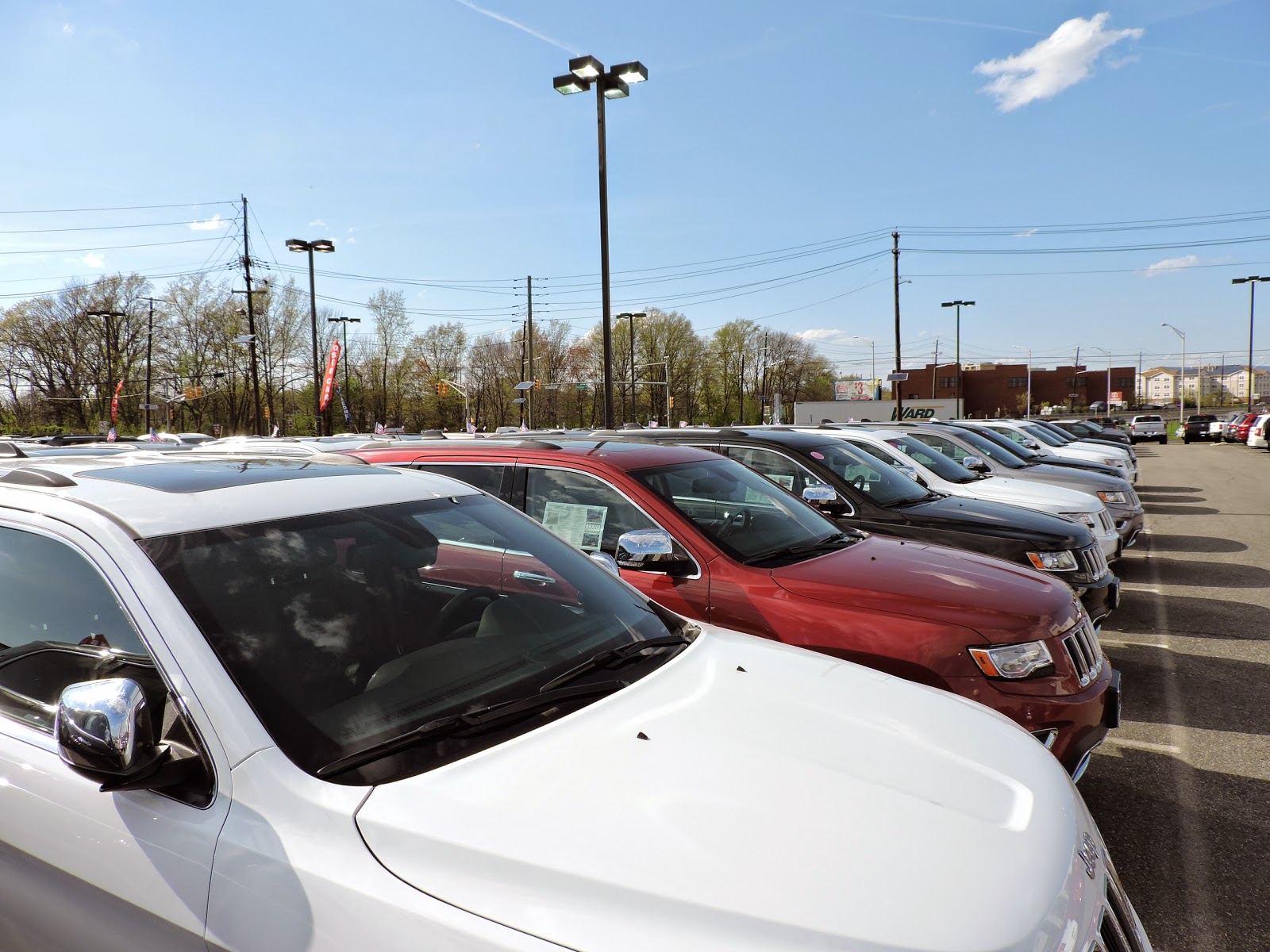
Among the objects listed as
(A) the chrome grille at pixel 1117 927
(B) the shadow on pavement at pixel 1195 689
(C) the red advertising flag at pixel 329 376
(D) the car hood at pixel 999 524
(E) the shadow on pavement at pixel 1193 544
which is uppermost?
(C) the red advertising flag at pixel 329 376

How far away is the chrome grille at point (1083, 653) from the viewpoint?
11.7ft

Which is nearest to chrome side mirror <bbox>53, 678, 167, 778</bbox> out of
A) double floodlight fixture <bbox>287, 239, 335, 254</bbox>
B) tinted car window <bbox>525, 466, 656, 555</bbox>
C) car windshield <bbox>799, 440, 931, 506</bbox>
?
tinted car window <bbox>525, 466, 656, 555</bbox>

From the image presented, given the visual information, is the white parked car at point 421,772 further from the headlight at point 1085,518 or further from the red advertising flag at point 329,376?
the red advertising flag at point 329,376

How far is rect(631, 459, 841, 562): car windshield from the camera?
420 centimetres

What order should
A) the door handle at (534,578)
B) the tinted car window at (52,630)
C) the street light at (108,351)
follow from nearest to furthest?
the tinted car window at (52,630) → the door handle at (534,578) → the street light at (108,351)

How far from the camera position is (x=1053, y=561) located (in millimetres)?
5879

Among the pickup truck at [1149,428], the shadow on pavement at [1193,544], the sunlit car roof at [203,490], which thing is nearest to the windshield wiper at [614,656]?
the sunlit car roof at [203,490]

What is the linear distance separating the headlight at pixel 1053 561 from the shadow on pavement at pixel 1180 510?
10655 mm

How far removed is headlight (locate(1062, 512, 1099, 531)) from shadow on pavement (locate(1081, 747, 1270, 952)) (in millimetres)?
4434

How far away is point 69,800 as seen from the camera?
5.84ft

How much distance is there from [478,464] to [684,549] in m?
1.58

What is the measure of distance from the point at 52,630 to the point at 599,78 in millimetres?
13768

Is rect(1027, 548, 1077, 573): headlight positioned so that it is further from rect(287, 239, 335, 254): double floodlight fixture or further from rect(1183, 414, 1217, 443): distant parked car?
rect(1183, 414, 1217, 443): distant parked car

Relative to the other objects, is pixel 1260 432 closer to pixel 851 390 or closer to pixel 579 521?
pixel 579 521
